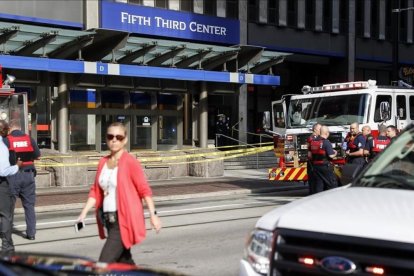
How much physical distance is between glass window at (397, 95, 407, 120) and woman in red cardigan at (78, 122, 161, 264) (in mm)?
11350

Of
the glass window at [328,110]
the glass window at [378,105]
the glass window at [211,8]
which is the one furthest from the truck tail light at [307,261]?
the glass window at [211,8]

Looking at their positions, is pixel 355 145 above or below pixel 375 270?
above

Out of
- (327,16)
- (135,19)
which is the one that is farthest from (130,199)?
(327,16)

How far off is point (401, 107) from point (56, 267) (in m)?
13.7

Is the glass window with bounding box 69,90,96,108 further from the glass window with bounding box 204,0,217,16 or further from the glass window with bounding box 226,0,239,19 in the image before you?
the glass window with bounding box 226,0,239,19

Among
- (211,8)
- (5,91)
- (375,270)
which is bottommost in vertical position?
(375,270)

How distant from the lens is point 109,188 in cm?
569

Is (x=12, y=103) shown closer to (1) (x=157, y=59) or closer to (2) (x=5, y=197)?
(2) (x=5, y=197)

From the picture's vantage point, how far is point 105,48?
73.3 ft

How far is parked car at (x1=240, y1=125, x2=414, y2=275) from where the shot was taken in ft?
12.1

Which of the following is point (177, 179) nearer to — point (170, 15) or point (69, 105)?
point (69, 105)

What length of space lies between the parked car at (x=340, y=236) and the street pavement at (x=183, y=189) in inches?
440

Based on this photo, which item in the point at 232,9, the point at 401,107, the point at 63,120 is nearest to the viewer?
the point at 401,107

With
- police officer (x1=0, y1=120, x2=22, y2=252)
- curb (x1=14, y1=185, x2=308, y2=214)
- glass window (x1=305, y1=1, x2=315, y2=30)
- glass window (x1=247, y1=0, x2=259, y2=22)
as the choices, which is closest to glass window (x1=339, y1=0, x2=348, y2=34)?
glass window (x1=305, y1=1, x2=315, y2=30)
